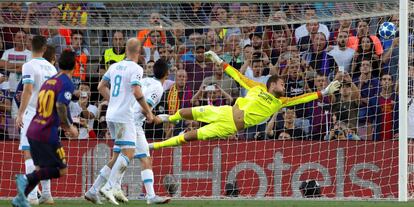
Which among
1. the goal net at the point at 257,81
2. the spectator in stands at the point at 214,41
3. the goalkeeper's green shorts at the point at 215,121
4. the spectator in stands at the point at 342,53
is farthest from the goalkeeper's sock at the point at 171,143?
the spectator in stands at the point at 342,53

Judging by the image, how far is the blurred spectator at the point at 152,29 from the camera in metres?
18.3

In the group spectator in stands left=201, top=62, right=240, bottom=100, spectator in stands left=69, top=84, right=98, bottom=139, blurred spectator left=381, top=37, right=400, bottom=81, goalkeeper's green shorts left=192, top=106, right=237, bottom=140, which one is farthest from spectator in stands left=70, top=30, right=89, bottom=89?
blurred spectator left=381, top=37, right=400, bottom=81

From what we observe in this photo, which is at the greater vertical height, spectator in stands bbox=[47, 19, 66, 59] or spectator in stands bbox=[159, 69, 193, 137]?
spectator in stands bbox=[47, 19, 66, 59]

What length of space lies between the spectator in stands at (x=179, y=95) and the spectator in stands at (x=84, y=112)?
1330mm

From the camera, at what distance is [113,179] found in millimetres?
14445

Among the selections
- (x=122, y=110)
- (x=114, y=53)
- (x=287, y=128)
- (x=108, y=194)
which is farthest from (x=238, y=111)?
(x=108, y=194)

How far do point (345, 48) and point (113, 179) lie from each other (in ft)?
19.4

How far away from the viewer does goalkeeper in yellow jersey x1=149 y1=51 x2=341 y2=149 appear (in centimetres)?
1678

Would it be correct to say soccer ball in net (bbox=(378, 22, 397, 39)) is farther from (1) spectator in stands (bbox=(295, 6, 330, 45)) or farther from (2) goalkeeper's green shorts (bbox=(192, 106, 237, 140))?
(2) goalkeeper's green shorts (bbox=(192, 106, 237, 140))

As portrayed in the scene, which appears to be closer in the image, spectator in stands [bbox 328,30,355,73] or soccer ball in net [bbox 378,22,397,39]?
soccer ball in net [bbox 378,22,397,39]

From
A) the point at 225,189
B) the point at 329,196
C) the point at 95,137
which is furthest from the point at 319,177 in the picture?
the point at 95,137

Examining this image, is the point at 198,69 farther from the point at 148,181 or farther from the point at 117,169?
the point at 117,169

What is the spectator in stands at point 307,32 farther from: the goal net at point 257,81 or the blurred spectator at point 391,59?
the blurred spectator at point 391,59

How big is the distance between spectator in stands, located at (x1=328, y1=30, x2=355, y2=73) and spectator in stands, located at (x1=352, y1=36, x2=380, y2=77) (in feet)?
0.33
